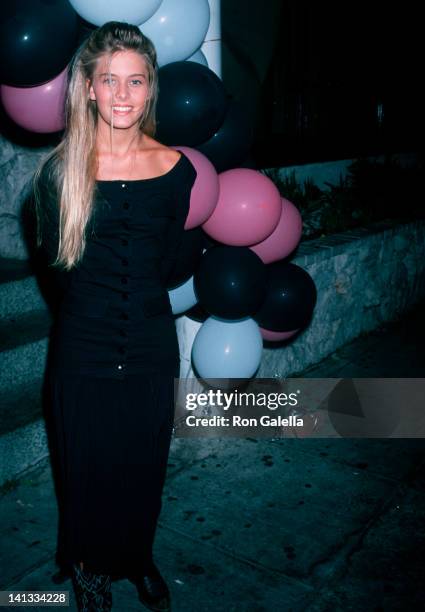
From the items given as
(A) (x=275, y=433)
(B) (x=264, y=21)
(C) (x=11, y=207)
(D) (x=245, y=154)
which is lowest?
(A) (x=275, y=433)

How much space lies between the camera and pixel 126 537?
7.79 ft

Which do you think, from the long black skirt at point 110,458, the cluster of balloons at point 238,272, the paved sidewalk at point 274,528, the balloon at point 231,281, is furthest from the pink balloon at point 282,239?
the paved sidewalk at point 274,528

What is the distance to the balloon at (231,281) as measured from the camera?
2906 mm

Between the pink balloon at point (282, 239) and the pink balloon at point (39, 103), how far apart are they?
118 cm

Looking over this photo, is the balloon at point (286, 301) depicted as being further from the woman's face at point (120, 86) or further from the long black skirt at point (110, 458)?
the woman's face at point (120, 86)

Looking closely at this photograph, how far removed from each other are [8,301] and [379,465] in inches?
98.9

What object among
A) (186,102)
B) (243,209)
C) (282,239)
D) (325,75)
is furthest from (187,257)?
(325,75)

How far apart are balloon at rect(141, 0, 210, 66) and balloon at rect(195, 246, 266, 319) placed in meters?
0.95

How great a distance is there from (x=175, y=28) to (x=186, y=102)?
0.40m

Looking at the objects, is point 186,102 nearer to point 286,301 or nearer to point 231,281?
point 231,281

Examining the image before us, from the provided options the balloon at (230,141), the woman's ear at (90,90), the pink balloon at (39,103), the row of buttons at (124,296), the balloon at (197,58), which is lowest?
the row of buttons at (124,296)

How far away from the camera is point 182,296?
3152mm

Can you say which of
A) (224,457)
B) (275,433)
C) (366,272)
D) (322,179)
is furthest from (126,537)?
(322,179)

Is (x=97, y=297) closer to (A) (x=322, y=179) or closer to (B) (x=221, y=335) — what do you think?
(B) (x=221, y=335)
